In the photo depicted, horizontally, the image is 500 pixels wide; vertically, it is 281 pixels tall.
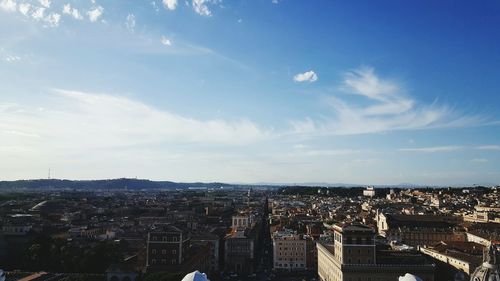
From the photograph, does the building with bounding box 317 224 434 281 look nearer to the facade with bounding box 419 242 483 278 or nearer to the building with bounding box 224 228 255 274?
the facade with bounding box 419 242 483 278

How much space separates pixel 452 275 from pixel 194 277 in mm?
46973

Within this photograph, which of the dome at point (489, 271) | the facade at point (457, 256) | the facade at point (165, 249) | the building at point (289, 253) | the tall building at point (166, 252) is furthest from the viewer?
the building at point (289, 253)

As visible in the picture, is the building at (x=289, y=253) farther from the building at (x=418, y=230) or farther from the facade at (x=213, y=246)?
the building at (x=418, y=230)

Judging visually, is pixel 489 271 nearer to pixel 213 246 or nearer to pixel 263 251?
pixel 213 246

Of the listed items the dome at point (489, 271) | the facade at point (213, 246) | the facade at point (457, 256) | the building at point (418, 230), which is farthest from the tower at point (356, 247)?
the building at point (418, 230)

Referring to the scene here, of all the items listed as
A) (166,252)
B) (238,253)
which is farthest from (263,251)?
(166,252)

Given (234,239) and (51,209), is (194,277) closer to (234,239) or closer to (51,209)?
(234,239)

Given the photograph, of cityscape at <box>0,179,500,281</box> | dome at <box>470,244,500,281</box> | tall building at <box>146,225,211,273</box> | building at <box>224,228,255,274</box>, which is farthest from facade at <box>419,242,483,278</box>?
tall building at <box>146,225,211,273</box>

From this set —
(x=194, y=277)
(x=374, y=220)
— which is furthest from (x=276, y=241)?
(x=194, y=277)

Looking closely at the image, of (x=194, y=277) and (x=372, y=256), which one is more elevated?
(x=194, y=277)

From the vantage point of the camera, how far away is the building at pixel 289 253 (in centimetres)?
6812

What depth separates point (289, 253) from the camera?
68312 mm

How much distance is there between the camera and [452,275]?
5388cm

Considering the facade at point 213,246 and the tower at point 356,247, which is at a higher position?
the tower at point 356,247
